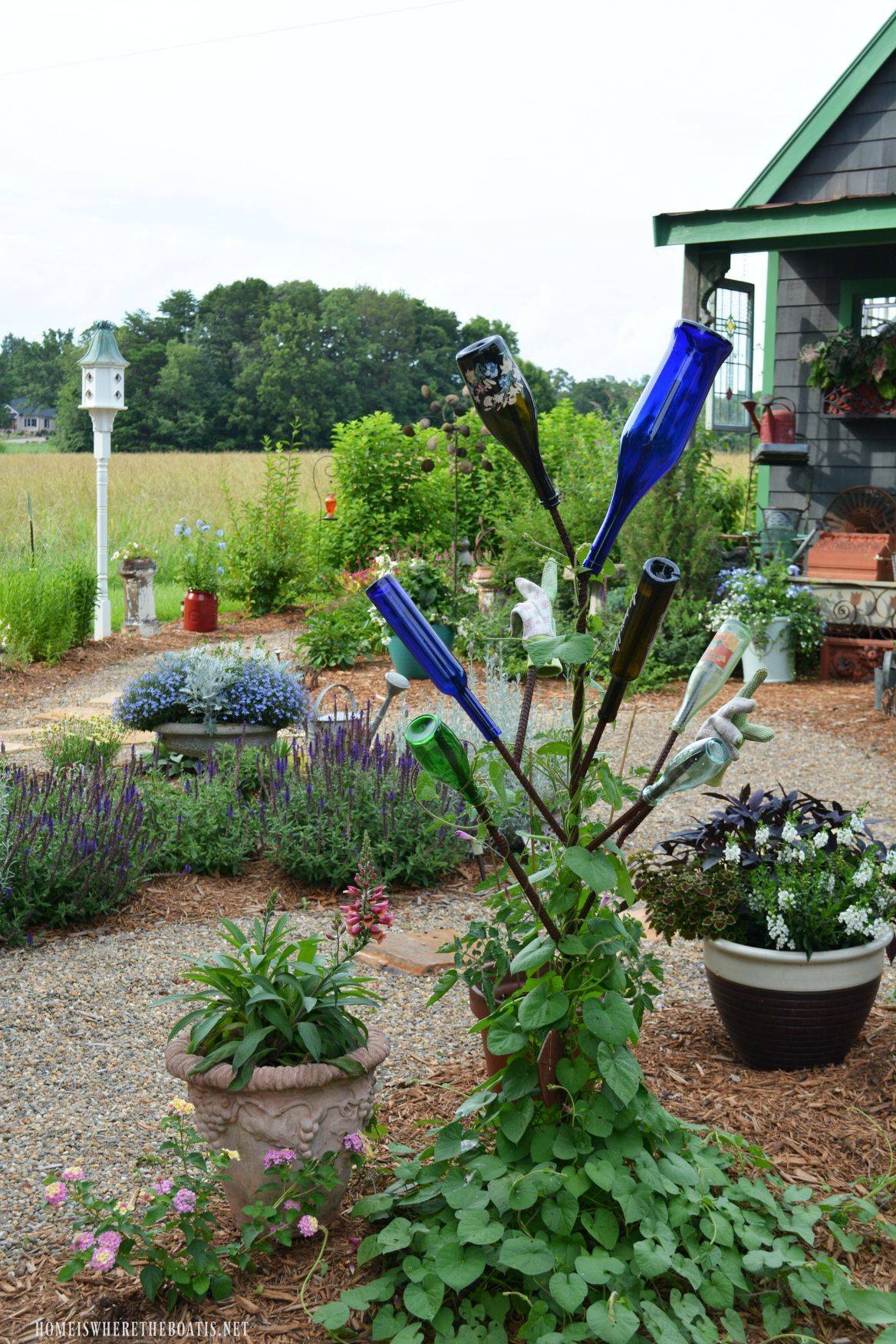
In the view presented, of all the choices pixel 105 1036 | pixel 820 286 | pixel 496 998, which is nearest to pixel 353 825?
pixel 105 1036

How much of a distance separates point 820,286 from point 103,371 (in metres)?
5.83

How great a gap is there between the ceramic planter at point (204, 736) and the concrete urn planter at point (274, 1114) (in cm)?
354

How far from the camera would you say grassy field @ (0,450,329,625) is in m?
13.7

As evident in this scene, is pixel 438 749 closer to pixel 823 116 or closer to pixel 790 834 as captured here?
pixel 790 834

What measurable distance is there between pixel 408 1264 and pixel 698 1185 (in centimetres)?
48

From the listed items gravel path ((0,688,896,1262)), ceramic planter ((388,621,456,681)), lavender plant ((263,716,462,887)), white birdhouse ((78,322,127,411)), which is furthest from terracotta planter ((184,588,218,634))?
gravel path ((0,688,896,1262))

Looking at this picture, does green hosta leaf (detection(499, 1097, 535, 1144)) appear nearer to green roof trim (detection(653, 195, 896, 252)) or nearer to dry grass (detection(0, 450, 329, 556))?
green roof trim (detection(653, 195, 896, 252))

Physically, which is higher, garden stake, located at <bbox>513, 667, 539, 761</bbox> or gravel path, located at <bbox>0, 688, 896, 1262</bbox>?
garden stake, located at <bbox>513, 667, 539, 761</bbox>

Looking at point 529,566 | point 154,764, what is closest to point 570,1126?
point 154,764

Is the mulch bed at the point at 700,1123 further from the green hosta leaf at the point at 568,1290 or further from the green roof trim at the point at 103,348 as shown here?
the green roof trim at the point at 103,348

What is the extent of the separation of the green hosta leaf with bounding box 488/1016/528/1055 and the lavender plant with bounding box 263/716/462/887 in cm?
208

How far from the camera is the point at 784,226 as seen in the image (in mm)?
8055

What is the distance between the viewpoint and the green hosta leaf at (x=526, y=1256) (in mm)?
1686

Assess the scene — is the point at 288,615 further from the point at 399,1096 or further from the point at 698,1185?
the point at 698,1185
